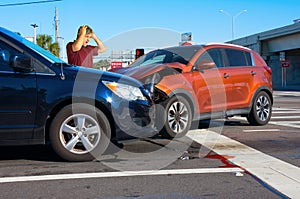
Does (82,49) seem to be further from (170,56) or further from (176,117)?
(176,117)

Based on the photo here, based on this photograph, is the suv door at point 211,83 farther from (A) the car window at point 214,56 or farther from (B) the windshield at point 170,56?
(B) the windshield at point 170,56

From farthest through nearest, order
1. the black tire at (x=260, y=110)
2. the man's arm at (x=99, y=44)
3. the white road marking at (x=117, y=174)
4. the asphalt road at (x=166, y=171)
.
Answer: the black tire at (x=260, y=110)
the man's arm at (x=99, y=44)
the white road marking at (x=117, y=174)
the asphalt road at (x=166, y=171)

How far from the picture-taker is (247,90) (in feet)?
28.1

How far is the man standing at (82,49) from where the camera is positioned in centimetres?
776

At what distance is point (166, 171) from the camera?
16.4ft

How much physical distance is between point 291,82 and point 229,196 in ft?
179

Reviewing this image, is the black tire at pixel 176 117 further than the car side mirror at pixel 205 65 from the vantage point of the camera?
No

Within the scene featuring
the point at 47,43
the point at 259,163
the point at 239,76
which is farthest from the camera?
the point at 47,43

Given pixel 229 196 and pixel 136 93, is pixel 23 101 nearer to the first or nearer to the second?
pixel 136 93

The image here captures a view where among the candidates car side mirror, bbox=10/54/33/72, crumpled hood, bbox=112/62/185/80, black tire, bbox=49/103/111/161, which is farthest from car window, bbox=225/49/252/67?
car side mirror, bbox=10/54/33/72

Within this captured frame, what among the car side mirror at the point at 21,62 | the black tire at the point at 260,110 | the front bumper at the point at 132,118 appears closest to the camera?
the car side mirror at the point at 21,62

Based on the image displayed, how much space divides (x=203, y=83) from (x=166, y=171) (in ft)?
9.94

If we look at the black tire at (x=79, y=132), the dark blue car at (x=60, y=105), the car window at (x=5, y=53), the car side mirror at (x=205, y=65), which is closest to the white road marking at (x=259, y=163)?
the car side mirror at (x=205, y=65)

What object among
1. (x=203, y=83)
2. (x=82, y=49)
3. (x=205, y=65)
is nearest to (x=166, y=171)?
(x=203, y=83)
